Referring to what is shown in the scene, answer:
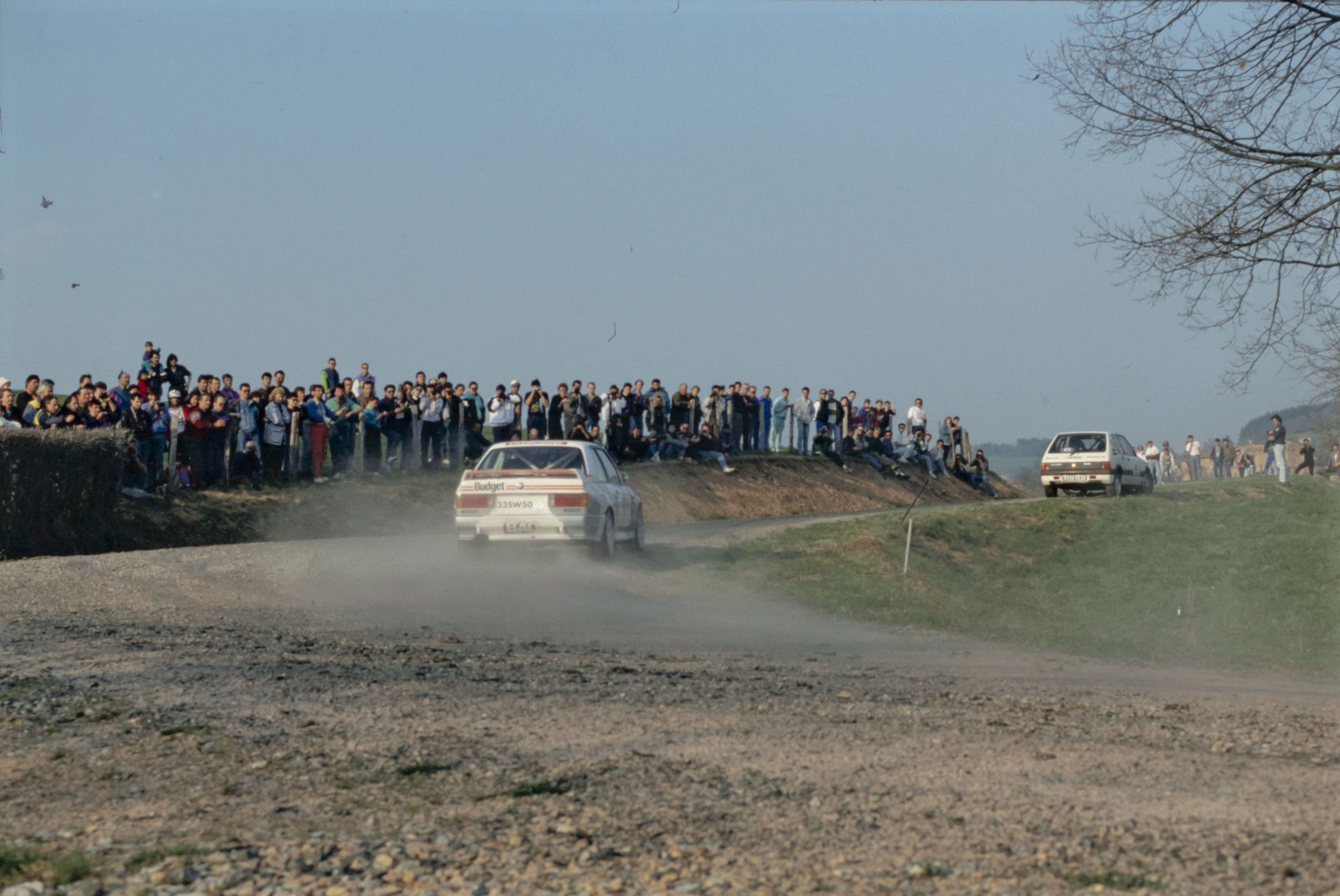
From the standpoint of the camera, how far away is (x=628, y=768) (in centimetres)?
651

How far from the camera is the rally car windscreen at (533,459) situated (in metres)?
18.0

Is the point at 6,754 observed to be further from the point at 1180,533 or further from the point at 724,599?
the point at 1180,533

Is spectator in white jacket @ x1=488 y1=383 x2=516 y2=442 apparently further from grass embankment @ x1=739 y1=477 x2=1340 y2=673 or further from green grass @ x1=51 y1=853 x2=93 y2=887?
green grass @ x1=51 y1=853 x2=93 y2=887

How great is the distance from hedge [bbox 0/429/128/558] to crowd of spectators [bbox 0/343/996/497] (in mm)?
552

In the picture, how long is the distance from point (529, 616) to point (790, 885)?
10195mm

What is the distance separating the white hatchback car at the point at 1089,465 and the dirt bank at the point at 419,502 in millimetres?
6264

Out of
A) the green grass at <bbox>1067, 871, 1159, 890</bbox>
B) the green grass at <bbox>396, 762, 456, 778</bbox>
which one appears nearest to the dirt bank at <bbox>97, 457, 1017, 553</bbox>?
the green grass at <bbox>396, 762, 456, 778</bbox>

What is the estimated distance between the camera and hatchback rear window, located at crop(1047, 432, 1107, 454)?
1313 inches

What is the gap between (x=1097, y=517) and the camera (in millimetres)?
28391

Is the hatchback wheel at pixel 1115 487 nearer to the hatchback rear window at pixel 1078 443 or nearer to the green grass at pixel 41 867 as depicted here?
the hatchback rear window at pixel 1078 443

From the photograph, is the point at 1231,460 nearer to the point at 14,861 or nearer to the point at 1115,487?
the point at 1115,487

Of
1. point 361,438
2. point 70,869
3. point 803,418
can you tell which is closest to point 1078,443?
point 803,418

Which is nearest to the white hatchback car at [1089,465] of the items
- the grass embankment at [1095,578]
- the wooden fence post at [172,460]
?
the grass embankment at [1095,578]

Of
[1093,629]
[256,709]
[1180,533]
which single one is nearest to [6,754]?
[256,709]
